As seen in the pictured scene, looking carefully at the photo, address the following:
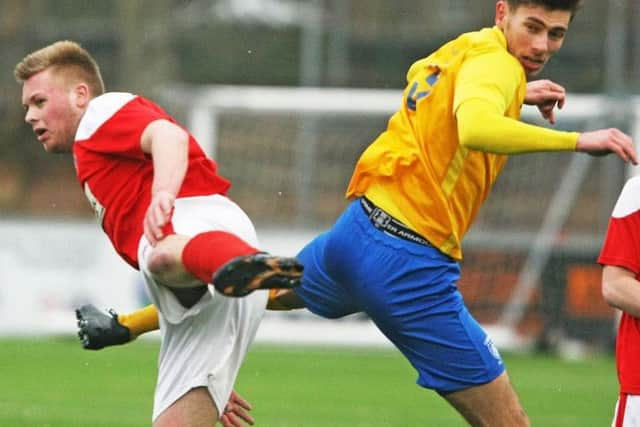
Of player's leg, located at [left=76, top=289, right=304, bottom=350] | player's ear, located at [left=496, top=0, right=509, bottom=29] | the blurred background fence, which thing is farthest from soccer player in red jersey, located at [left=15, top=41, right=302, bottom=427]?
the blurred background fence

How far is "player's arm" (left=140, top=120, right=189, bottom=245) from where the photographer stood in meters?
5.33

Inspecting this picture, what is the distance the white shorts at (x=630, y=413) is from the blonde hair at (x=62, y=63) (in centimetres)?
239

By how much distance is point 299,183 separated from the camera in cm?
2164

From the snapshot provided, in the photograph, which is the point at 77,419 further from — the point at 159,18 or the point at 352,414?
the point at 159,18

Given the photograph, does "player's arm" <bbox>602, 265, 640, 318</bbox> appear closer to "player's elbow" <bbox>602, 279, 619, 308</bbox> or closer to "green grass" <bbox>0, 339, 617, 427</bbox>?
"player's elbow" <bbox>602, 279, 619, 308</bbox>

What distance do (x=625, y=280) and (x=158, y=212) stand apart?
1.85 m

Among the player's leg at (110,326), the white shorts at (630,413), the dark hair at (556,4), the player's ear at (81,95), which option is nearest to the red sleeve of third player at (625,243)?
the white shorts at (630,413)

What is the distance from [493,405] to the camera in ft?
19.6

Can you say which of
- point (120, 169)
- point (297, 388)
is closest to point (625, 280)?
point (120, 169)

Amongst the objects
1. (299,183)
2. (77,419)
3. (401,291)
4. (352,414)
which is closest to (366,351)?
(299,183)

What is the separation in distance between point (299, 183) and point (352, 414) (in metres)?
9.95

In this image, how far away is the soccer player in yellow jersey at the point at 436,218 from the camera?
584 centimetres

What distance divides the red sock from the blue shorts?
814 millimetres

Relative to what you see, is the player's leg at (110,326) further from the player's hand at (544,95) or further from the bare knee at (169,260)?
the player's hand at (544,95)
